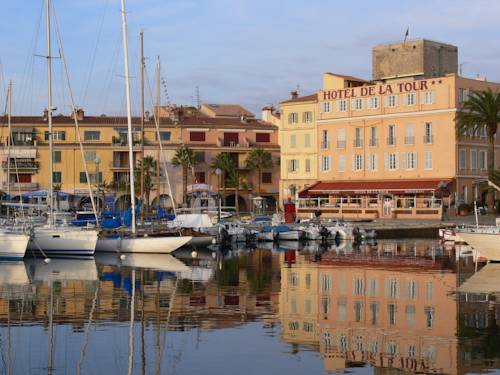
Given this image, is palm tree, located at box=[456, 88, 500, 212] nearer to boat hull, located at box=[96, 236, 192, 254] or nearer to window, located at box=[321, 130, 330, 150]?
window, located at box=[321, 130, 330, 150]

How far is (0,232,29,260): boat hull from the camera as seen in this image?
4012cm

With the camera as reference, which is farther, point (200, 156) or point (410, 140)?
point (200, 156)

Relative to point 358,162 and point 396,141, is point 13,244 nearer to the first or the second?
point 396,141

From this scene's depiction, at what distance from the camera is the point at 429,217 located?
229 feet

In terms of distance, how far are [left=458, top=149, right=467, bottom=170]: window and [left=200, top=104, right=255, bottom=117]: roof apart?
28.4 metres

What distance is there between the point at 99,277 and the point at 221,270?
5.62m

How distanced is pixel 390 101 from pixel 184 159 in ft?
62.2

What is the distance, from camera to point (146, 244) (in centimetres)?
4306

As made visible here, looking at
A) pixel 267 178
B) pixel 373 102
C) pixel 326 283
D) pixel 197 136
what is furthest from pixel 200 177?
pixel 326 283

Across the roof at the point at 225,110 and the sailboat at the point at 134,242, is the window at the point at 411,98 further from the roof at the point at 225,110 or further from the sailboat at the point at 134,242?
the sailboat at the point at 134,242

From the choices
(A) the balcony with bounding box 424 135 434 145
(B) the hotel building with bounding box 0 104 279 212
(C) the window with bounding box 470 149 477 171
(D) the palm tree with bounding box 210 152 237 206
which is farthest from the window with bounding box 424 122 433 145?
(D) the palm tree with bounding box 210 152 237 206

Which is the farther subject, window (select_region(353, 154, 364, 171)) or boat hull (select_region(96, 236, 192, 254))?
window (select_region(353, 154, 364, 171))

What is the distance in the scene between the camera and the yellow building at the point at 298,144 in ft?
268

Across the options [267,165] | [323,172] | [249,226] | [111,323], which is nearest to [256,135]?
[267,165]
